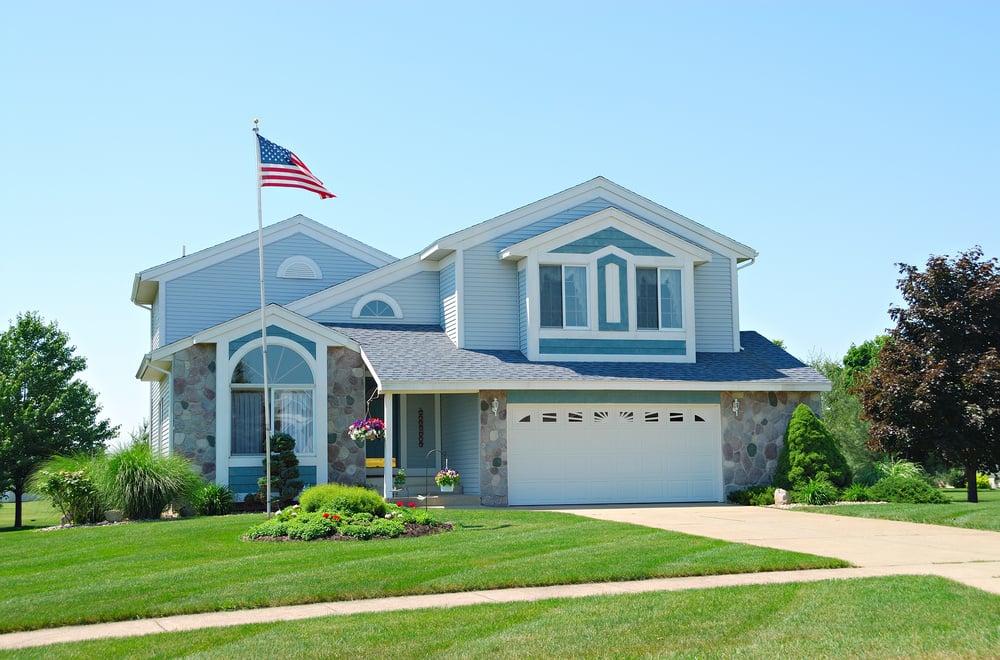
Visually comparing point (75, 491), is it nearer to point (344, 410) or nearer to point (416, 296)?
point (344, 410)

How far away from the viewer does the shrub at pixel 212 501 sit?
20.3 metres

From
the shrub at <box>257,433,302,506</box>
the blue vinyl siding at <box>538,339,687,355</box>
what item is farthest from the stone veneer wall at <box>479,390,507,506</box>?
the shrub at <box>257,433,302,506</box>

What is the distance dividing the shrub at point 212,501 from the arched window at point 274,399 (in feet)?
4.07

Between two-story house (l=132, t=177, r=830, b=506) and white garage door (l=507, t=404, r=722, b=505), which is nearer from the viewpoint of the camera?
two-story house (l=132, t=177, r=830, b=506)

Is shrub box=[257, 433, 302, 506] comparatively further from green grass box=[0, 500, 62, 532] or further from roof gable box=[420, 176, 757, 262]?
green grass box=[0, 500, 62, 532]

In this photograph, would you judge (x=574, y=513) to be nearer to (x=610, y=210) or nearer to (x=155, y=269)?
(x=610, y=210)

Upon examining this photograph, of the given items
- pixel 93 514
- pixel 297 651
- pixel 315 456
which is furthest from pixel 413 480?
pixel 297 651

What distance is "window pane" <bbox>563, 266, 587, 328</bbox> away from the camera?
23.7 metres

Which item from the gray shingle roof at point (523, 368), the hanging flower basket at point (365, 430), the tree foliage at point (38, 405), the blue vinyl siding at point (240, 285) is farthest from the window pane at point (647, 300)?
the tree foliage at point (38, 405)

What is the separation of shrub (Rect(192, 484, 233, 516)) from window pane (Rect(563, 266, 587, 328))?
8340 millimetres

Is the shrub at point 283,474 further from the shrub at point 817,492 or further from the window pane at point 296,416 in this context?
the shrub at point 817,492

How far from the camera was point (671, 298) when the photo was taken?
2438cm

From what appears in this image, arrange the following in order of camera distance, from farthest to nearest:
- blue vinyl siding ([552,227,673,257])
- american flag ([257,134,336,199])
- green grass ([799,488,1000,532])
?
1. blue vinyl siding ([552,227,673,257])
2. american flag ([257,134,336,199])
3. green grass ([799,488,1000,532])

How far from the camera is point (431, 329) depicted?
25.2m
